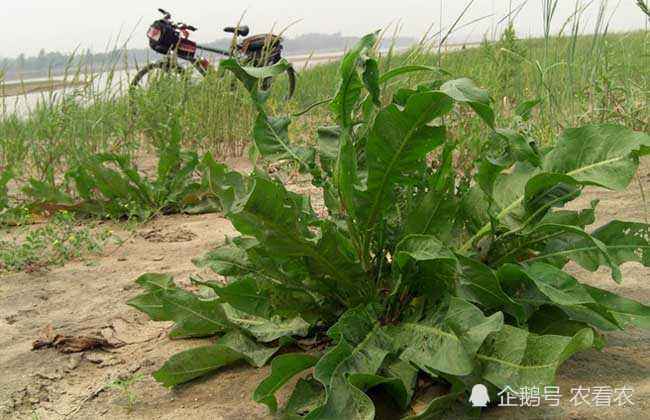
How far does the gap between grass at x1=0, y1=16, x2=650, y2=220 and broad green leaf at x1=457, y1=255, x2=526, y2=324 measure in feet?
6.62

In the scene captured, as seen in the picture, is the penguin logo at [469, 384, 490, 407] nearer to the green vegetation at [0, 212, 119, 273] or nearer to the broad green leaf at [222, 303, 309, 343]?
the broad green leaf at [222, 303, 309, 343]

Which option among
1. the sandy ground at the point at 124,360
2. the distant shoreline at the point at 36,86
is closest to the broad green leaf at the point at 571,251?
the sandy ground at the point at 124,360

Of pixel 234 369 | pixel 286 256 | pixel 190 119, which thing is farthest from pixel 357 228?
pixel 190 119

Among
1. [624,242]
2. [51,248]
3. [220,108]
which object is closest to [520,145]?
[624,242]

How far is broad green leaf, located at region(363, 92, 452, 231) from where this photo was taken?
1.48m

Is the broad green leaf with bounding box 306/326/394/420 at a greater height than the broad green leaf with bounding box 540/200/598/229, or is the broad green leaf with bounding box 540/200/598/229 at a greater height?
the broad green leaf with bounding box 540/200/598/229

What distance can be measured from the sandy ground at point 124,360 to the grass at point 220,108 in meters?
1.02

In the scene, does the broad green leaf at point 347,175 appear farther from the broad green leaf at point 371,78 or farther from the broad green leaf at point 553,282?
the broad green leaf at point 553,282

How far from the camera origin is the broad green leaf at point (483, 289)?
5.17 ft

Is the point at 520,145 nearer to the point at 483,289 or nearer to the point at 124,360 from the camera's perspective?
the point at 483,289

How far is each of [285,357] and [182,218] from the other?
85.4 inches

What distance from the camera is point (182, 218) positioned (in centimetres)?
360

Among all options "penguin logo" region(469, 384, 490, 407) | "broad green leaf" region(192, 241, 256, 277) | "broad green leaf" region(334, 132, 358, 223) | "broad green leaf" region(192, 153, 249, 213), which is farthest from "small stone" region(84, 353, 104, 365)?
"penguin logo" region(469, 384, 490, 407)

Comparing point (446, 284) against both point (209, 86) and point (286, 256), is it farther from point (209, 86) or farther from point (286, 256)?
point (209, 86)
